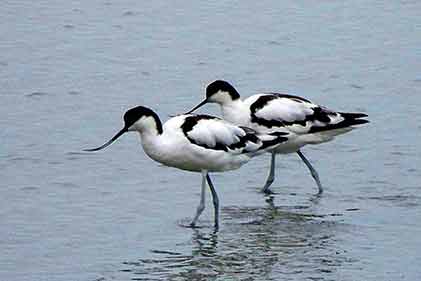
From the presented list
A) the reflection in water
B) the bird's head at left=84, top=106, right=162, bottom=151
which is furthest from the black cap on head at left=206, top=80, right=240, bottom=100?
the bird's head at left=84, top=106, right=162, bottom=151

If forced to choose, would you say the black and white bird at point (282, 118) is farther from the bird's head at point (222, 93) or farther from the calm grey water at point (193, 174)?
the calm grey water at point (193, 174)

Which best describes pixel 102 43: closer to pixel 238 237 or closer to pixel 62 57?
pixel 62 57

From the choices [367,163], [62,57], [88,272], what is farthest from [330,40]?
[88,272]

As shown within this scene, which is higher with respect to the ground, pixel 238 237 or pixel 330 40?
pixel 330 40

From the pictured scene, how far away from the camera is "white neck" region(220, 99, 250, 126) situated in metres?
13.6

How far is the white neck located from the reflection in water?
103 cm

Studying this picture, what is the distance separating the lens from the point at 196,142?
480 inches

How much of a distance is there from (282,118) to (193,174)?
1.04m

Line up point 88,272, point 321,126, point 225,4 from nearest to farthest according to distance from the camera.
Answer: point 88,272
point 321,126
point 225,4

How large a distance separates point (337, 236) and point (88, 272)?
2.21m

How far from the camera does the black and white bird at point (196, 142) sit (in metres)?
12.0

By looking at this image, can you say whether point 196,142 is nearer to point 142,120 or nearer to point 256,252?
point 142,120

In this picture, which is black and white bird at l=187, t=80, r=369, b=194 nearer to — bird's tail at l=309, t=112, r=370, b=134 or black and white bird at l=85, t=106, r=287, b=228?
bird's tail at l=309, t=112, r=370, b=134

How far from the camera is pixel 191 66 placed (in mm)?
17750
